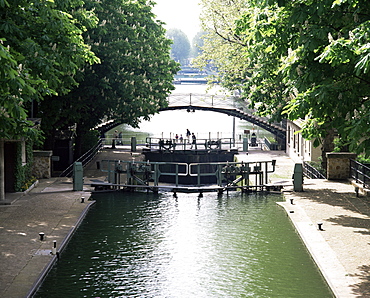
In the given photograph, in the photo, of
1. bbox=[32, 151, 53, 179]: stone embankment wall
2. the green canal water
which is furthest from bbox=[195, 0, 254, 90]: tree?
the green canal water

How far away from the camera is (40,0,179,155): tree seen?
38.8 meters

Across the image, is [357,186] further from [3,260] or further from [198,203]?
[3,260]

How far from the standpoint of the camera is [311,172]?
Answer: 3641 cm

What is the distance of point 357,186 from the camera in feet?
101

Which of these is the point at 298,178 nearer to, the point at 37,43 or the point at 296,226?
the point at 296,226

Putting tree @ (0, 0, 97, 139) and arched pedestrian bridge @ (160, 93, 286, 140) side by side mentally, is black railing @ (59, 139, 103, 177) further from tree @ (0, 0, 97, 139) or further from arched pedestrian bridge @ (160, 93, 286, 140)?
tree @ (0, 0, 97, 139)

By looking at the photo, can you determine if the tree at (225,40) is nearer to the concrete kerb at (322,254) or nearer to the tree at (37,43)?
the concrete kerb at (322,254)

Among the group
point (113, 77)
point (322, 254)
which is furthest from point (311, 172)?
point (322, 254)

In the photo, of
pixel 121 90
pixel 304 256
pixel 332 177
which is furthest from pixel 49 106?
pixel 304 256

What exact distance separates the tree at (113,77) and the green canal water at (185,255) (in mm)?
12159

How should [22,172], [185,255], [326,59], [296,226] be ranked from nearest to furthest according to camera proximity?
[326,59], [185,255], [296,226], [22,172]

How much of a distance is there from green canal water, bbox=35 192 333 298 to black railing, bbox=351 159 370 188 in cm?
479

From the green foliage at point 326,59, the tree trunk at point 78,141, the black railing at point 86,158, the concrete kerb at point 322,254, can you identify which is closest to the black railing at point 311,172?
the concrete kerb at point 322,254

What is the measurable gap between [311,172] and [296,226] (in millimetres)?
13799
